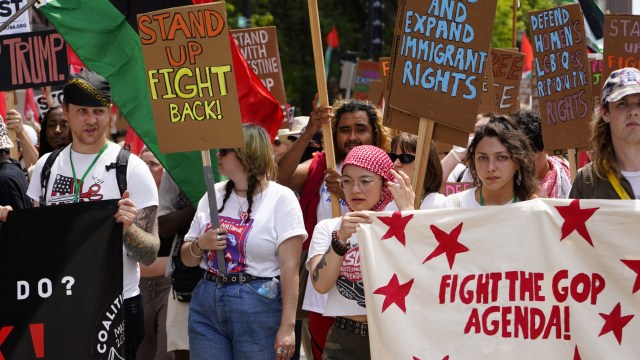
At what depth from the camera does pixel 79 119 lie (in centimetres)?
576

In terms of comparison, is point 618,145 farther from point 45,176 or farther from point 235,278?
point 45,176

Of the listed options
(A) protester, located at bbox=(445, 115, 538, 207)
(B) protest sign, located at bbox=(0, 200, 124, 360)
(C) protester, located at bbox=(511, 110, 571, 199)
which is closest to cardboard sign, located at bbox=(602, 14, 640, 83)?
(C) protester, located at bbox=(511, 110, 571, 199)

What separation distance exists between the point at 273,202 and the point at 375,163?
73 centimetres

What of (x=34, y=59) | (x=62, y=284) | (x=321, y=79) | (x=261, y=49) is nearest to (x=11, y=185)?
(x=62, y=284)

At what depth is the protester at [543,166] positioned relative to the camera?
711cm

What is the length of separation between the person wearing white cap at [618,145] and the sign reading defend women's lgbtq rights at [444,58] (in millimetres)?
803

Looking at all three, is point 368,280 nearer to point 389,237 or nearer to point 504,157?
point 389,237

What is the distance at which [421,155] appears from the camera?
5.78m

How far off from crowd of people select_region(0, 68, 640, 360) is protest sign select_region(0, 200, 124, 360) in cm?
13

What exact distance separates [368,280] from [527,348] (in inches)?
29.6

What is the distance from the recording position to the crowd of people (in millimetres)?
5230

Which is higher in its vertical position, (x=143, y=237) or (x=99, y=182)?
(x=99, y=182)

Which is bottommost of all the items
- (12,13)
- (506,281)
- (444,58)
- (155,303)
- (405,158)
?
(155,303)

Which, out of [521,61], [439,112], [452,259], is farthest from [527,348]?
[521,61]
